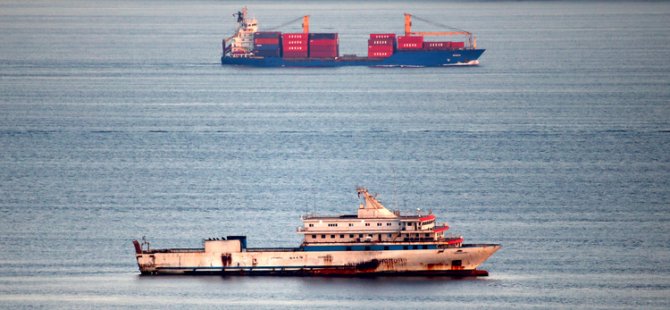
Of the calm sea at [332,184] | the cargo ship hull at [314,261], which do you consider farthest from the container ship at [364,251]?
the calm sea at [332,184]

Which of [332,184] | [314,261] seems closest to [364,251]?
[314,261]

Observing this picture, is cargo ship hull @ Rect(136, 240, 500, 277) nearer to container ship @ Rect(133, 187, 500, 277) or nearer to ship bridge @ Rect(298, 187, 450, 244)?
container ship @ Rect(133, 187, 500, 277)

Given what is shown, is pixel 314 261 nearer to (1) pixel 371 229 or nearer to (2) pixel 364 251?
(2) pixel 364 251

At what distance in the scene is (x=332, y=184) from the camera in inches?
4688

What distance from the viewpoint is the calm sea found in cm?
8688

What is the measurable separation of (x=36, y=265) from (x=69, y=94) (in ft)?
323

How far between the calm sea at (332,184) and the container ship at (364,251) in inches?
35.4

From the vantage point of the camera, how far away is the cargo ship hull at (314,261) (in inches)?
3465

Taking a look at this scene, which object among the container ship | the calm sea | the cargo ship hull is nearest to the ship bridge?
the container ship

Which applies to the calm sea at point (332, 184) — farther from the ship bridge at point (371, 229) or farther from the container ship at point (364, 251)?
the ship bridge at point (371, 229)

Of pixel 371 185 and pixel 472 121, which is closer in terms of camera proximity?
pixel 371 185

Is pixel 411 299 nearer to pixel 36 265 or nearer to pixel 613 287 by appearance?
pixel 613 287

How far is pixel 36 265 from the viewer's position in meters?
92.6

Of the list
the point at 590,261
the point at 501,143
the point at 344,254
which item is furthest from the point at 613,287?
the point at 501,143
